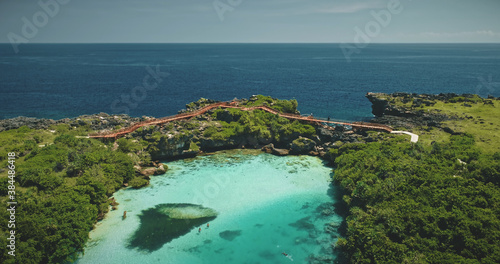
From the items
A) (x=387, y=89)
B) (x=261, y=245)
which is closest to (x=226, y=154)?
(x=261, y=245)

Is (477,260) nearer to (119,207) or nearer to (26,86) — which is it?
(119,207)

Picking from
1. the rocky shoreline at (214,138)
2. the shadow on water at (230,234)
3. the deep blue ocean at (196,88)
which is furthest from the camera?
the deep blue ocean at (196,88)

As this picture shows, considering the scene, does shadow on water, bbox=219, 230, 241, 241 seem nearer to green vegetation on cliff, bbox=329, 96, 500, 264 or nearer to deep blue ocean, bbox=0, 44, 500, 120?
green vegetation on cliff, bbox=329, 96, 500, 264

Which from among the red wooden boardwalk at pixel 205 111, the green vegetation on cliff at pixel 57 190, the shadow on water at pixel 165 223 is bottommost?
the shadow on water at pixel 165 223

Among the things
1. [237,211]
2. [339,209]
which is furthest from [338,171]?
[237,211]
